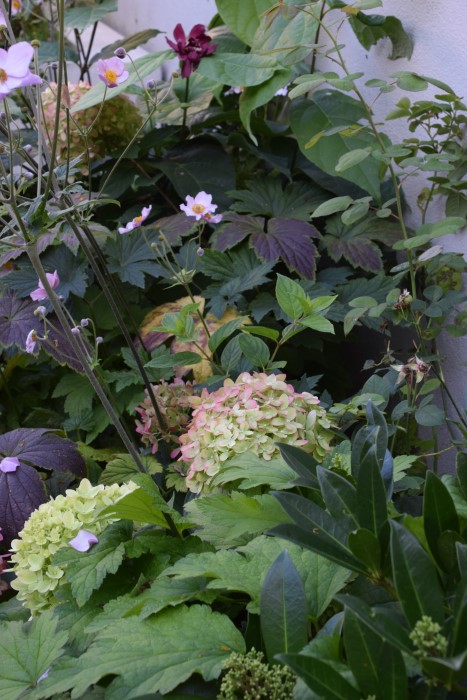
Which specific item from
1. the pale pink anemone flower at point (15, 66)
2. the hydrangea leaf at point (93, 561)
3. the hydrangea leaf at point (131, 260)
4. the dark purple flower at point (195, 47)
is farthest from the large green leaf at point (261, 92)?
the hydrangea leaf at point (93, 561)

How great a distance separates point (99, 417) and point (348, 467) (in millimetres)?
753

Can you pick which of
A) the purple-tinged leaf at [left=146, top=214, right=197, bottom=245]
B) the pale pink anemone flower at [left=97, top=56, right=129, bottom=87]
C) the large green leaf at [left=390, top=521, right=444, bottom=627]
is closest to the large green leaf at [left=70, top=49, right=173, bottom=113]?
the purple-tinged leaf at [left=146, top=214, right=197, bottom=245]

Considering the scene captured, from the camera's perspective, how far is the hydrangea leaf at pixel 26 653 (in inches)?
32.4

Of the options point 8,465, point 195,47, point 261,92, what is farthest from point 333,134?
point 8,465

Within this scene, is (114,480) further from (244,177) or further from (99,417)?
(244,177)

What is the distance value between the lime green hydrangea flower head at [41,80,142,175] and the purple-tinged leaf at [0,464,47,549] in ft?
2.98

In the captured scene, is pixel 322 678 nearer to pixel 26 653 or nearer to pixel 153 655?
pixel 153 655

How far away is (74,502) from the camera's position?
1112 millimetres

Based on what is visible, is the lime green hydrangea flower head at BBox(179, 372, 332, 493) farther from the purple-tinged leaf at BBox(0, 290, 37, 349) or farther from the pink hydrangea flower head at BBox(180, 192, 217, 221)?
the purple-tinged leaf at BBox(0, 290, 37, 349)

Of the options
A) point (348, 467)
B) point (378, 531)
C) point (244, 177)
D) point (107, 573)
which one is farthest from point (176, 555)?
point (244, 177)

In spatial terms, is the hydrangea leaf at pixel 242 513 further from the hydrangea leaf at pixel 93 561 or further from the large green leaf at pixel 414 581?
the large green leaf at pixel 414 581

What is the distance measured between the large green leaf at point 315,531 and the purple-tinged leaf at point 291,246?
0.90 meters

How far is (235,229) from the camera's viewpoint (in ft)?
5.55

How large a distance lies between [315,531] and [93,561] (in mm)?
385
